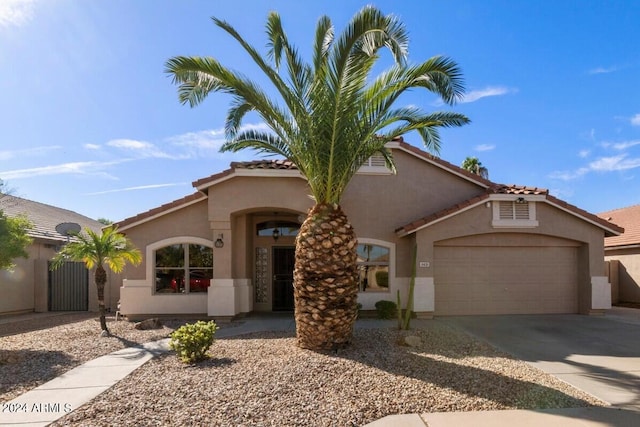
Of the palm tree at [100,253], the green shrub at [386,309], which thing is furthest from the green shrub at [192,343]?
the green shrub at [386,309]

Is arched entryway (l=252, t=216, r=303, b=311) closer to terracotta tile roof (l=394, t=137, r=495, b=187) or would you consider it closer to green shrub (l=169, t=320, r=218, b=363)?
terracotta tile roof (l=394, t=137, r=495, b=187)

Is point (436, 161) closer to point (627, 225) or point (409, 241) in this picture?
point (409, 241)

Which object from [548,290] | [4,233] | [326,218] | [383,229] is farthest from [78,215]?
[548,290]

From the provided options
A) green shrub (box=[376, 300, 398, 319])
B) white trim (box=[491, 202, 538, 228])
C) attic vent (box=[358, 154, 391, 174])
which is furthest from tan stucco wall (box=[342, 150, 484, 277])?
white trim (box=[491, 202, 538, 228])

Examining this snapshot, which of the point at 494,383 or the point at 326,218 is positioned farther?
the point at 326,218

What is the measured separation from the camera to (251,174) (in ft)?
42.3

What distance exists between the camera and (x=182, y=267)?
1362 centimetres

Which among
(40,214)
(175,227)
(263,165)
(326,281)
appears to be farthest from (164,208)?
(40,214)

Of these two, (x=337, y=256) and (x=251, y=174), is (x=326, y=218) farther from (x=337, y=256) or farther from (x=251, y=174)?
(x=251, y=174)

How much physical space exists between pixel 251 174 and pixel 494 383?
29.5 ft

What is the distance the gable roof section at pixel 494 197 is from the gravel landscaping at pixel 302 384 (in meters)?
4.56

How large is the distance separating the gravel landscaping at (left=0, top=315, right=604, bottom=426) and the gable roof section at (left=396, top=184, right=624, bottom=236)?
4563 millimetres

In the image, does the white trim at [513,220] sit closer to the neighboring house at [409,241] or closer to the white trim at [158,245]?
the neighboring house at [409,241]

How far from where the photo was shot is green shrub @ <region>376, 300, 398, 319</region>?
1291 cm
